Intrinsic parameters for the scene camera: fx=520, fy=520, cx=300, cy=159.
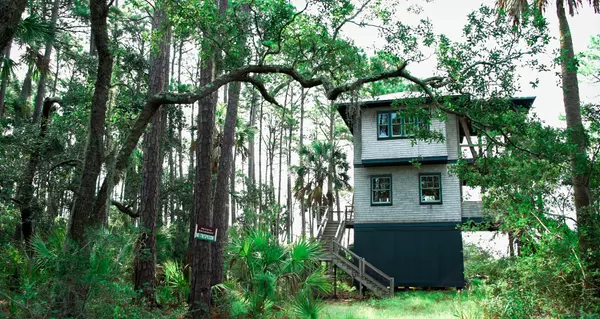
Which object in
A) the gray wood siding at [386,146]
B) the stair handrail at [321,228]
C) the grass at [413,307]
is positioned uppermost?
the gray wood siding at [386,146]

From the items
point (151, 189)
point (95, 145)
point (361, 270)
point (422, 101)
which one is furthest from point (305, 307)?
point (361, 270)

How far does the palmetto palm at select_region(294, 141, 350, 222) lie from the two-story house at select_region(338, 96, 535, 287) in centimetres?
1088

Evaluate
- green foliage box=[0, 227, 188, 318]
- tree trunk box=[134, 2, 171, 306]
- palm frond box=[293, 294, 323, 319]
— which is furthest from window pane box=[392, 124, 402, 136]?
green foliage box=[0, 227, 188, 318]

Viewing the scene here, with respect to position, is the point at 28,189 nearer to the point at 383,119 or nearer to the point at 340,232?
the point at 340,232

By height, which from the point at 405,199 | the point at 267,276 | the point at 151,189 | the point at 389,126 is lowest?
the point at 267,276

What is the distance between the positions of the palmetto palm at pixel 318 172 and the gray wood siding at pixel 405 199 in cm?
1102

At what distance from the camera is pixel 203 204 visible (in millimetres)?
11547

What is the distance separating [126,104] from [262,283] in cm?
810

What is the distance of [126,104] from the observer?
15.8m

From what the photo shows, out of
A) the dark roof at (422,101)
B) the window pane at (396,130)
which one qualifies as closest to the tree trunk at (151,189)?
the dark roof at (422,101)

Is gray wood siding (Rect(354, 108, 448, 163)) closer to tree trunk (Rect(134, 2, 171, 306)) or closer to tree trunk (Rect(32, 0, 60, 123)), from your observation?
tree trunk (Rect(134, 2, 171, 306))

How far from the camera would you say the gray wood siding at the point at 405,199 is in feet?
72.2

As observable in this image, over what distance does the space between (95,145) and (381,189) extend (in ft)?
54.0

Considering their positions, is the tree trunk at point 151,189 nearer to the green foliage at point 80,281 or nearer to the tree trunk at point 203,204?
the tree trunk at point 203,204
